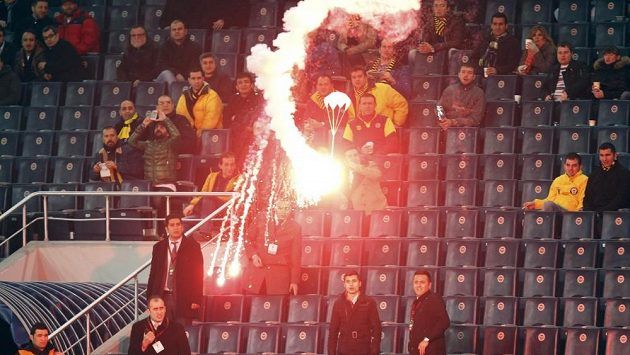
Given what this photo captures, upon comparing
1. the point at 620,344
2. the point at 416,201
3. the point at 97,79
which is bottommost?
the point at 620,344

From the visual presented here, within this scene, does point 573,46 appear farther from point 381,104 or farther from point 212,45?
point 212,45

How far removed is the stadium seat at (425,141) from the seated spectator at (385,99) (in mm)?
392

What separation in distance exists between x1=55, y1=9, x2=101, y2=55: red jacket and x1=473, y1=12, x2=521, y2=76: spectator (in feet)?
17.9

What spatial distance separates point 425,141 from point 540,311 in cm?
311

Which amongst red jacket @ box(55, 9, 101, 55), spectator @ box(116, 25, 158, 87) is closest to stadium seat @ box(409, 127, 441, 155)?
spectator @ box(116, 25, 158, 87)

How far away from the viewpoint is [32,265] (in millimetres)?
19469

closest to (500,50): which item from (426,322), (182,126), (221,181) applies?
(221,181)

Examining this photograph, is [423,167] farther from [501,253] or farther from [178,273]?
[178,273]

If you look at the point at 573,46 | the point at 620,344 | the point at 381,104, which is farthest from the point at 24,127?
the point at 620,344

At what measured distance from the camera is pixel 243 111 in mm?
19859

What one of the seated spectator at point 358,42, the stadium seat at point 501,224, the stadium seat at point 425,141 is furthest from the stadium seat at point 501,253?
the seated spectator at point 358,42

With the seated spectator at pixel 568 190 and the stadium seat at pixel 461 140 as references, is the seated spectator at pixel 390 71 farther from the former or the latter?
the seated spectator at pixel 568 190

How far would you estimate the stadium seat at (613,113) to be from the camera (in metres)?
19.0

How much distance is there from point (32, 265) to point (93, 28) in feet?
13.8
